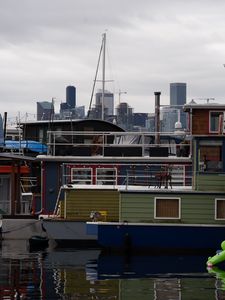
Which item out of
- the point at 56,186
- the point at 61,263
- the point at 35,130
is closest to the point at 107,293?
the point at 61,263

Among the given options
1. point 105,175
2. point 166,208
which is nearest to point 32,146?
point 105,175

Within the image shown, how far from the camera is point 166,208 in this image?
110ft

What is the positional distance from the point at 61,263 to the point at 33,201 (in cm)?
1233

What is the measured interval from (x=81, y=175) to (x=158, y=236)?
8528 mm

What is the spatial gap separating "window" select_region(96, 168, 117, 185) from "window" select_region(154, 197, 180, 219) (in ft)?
22.4

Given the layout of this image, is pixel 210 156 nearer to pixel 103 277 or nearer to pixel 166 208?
pixel 166 208

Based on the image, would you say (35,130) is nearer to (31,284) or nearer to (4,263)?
(4,263)

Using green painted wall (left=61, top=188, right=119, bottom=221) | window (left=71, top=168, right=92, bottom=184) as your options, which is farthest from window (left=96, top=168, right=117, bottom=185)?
green painted wall (left=61, top=188, right=119, bottom=221)

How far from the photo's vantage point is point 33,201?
41.8 m

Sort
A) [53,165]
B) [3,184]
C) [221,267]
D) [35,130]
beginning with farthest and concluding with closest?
[35,130] → [3,184] → [53,165] → [221,267]

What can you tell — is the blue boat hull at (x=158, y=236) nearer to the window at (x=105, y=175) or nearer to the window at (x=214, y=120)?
the window at (x=214, y=120)

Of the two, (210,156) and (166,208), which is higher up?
(210,156)

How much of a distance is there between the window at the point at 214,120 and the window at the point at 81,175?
7.62 meters

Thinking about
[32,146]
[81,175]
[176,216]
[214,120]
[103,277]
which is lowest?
[103,277]
